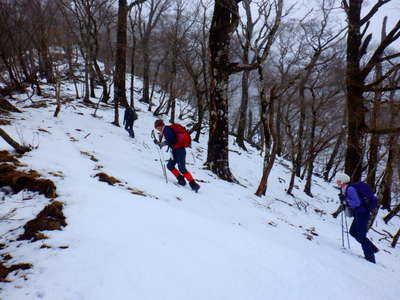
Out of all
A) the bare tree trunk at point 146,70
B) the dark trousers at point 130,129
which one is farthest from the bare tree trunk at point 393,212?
the bare tree trunk at point 146,70

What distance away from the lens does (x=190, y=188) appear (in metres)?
5.84

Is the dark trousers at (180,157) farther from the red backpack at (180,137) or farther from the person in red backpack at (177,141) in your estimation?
the red backpack at (180,137)

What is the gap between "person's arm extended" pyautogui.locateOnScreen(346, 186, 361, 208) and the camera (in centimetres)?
484

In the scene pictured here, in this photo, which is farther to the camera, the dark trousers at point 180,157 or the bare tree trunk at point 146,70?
the bare tree trunk at point 146,70

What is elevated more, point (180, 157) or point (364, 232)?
point (180, 157)

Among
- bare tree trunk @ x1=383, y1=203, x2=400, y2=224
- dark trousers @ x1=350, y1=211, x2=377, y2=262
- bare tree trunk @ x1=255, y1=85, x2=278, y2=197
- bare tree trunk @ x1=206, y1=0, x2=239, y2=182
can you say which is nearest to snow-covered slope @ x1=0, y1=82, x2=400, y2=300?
dark trousers @ x1=350, y1=211, x2=377, y2=262

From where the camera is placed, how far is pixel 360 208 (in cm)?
495

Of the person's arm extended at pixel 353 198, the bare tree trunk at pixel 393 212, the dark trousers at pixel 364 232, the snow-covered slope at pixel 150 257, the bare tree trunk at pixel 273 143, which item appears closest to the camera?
the snow-covered slope at pixel 150 257

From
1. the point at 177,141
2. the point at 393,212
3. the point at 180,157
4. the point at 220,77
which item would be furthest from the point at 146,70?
the point at 393,212

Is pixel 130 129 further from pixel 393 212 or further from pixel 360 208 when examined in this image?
pixel 393 212

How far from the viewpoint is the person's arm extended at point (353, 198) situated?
484 centimetres

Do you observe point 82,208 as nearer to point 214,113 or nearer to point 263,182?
point 214,113

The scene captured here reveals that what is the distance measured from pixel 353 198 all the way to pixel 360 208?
30cm

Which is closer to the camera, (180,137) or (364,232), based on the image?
(364,232)
